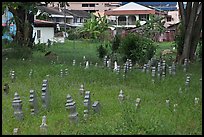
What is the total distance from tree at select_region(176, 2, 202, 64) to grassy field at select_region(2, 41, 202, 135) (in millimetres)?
4967

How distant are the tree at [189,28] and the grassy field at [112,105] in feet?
16.3

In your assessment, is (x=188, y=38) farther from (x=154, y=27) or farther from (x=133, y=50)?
(x=154, y=27)

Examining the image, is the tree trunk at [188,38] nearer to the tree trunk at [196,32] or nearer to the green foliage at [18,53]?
the tree trunk at [196,32]

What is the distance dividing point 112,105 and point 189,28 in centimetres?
1024

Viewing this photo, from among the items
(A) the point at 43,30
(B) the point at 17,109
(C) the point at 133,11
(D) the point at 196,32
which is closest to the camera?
(B) the point at 17,109

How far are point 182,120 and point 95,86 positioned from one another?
376 cm

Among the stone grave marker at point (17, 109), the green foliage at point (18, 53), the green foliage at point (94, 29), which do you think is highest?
the stone grave marker at point (17, 109)

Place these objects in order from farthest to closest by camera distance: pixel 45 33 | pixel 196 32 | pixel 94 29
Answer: pixel 94 29, pixel 45 33, pixel 196 32


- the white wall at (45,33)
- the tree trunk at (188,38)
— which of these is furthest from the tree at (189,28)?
the white wall at (45,33)

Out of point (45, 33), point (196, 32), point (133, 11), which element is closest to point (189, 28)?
point (196, 32)

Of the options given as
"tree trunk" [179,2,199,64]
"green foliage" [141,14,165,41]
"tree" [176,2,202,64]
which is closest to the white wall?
"green foliage" [141,14,165,41]

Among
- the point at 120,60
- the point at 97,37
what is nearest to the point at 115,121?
the point at 120,60

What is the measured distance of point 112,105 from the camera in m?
8.24

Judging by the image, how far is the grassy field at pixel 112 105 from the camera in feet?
21.8
